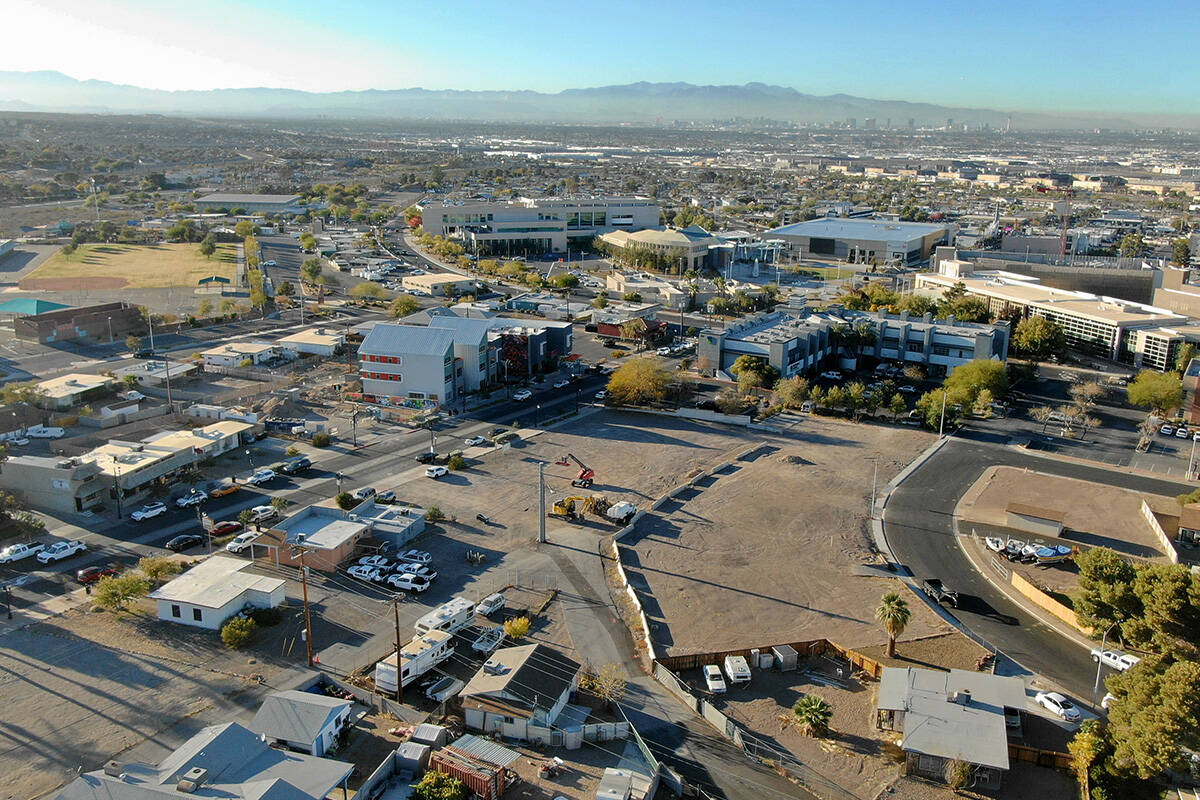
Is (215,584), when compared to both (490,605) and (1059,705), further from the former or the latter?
(1059,705)

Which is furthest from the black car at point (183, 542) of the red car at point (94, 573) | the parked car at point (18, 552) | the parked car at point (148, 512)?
the parked car at point (18, 552)

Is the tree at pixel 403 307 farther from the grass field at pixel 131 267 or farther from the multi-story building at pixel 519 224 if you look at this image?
the multi-story building at pixel 519 224

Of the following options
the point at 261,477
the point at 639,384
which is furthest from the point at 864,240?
the point at 261,477

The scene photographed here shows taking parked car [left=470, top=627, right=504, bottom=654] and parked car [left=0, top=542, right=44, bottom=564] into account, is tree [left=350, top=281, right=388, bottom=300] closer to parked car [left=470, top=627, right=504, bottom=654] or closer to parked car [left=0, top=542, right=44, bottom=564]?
parked car [left=0, top=542, right=44, bottom=564]

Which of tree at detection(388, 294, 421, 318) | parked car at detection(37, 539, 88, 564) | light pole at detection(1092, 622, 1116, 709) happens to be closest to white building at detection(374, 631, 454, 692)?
parked car at detection(37, 539, 88, 564)

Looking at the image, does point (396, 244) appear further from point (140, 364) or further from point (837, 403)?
point (837, 403)

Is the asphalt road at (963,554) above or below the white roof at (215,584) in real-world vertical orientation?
below
